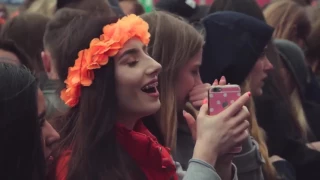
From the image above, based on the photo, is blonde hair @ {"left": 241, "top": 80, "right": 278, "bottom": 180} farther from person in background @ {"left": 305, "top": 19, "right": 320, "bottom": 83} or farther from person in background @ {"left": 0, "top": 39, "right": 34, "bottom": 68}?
person in background @ {"left": 305, "top": 19, "right": 320, "bottom": 83}

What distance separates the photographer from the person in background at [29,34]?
404cm

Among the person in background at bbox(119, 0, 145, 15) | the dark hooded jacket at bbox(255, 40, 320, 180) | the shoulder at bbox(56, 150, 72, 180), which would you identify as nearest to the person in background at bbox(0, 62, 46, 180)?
the shoulder at bbox(56, 150, 72, 180)


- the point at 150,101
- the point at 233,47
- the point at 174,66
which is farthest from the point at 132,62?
the point at 233,47

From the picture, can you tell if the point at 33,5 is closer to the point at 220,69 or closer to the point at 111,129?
the point at 220,69

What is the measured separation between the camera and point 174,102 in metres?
3.04

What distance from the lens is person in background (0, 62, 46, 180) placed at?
184cm

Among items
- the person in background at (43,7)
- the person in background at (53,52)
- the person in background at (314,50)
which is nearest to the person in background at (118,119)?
the person in background at (53,52)

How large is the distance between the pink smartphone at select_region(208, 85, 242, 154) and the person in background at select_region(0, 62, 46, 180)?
2.50 feet

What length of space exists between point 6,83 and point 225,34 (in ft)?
6.25

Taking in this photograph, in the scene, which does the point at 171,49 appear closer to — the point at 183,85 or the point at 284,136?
the point at 183,85

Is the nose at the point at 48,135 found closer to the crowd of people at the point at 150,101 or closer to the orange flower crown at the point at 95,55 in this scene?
the crowd of people at the point at 150,101

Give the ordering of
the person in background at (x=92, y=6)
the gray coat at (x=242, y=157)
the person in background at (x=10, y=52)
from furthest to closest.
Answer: the person in background at (x=92, y=6), the person in background at (x=10, y=52), the gray coat at (x=242, y=157)

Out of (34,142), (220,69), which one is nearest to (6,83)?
(34,142)

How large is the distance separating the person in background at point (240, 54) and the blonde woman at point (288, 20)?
4.68ft
